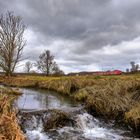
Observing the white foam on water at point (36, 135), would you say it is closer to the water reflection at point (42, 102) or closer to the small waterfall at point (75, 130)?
the small waterfall at point (75, 130)

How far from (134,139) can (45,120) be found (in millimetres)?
3584

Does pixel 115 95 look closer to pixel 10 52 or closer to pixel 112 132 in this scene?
pixel 112 132

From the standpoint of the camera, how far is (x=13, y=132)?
15.2 ft

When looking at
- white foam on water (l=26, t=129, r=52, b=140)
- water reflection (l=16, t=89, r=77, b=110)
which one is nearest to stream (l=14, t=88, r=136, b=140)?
white foam on water (l=26, t=129, r=52, b=140)

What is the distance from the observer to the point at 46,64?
54625 mm

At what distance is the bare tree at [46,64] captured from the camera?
54.2 meters

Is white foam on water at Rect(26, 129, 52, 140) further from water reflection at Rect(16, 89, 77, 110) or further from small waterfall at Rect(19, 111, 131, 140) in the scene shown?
water reflection at Rect(16, 89, 77, 110)

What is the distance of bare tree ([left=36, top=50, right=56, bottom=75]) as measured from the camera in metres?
54.2

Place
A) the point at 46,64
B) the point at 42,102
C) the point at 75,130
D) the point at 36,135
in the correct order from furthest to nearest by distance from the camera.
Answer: the point at 46,64 < the point at 42,102 < the point at 75,130 < the point at 36,135

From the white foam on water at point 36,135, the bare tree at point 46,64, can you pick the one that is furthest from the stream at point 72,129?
the bare tree at point 46,64

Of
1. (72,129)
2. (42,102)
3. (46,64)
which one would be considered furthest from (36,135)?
(46,64)

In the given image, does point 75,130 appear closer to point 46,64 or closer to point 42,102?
point 42,102

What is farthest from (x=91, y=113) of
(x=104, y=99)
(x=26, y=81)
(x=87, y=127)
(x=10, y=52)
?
(x=10, y=52)

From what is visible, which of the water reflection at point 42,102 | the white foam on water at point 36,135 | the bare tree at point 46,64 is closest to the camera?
the white foam on water at point 36,135
